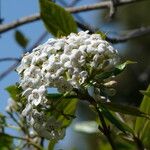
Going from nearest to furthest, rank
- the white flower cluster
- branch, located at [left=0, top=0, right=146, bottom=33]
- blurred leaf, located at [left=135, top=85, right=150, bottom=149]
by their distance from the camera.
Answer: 1. the white flower cluster
2. blurred leaf, located at [left=135, top=85, right=150, bottom=149]
3. branch, located at [left=0, top=0, right=146, bottom=33]

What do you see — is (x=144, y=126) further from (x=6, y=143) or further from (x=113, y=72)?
(x=6, y=143)

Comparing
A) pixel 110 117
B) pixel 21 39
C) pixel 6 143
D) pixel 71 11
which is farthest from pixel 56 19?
pixel 21 39

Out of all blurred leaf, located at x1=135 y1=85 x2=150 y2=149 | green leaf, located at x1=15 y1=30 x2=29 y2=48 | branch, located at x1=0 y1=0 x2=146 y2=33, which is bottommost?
green leaf, located at x1=15 y1=30 x2=29 y2=48

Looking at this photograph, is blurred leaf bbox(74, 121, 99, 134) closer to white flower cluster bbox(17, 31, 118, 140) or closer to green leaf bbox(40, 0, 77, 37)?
green leaf bbox(40, 0, 77, 37)

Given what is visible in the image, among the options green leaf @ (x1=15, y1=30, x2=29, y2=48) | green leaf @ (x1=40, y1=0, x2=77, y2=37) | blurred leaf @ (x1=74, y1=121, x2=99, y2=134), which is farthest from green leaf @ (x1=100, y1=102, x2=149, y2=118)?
green leaf @ (x1=15, y1=30, x2=29, y2=48)

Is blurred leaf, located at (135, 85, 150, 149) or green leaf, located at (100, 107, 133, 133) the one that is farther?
blurred leaf, located at (135, 85, 150, 149)
